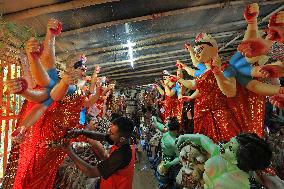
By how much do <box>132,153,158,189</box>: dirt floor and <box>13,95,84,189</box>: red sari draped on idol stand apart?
4.15 meters

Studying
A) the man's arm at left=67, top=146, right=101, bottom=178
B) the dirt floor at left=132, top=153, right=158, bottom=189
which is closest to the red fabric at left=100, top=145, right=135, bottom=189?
the man's arm at left=67, top=146, right=101, bottom=178

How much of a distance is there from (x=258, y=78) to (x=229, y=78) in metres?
0.36

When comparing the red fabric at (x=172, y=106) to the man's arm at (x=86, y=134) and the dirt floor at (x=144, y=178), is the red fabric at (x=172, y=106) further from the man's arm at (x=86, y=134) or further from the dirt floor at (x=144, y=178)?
the man's arm at (x=86, y=134)

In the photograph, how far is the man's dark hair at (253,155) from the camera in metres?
2.07

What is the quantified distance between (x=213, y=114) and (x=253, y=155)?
4.78 feet

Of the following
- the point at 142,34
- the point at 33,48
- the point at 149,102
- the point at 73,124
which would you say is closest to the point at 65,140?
the point at 73,124

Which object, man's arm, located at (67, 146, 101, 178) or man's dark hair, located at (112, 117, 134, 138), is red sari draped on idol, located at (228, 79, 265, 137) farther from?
man's arm, located at (67, 146, 101, 178)

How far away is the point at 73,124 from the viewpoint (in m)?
3.23

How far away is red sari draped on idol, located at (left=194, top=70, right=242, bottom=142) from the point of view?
11.1ft

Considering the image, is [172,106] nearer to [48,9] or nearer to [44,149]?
[48,9]

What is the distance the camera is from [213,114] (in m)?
3.51

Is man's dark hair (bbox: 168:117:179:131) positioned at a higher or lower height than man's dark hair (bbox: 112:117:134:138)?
higher

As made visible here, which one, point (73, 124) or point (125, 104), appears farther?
point (125, 104)

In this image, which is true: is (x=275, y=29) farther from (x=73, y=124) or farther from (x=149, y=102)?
(x=149, y=102)
